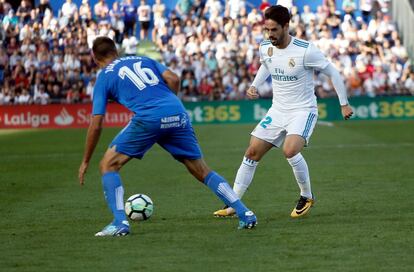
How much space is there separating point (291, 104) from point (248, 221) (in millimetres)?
1742

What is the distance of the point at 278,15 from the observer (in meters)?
10.4

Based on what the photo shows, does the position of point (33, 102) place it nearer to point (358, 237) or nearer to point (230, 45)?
point (230, 45)

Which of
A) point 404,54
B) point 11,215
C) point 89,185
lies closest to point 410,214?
point 11,215

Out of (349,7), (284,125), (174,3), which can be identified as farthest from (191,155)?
(174,3)

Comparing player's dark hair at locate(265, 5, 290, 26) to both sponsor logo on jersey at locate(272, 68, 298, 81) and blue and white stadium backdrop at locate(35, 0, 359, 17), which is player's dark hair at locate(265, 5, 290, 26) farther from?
blue and white stadium backdrop at locate(35, 0, 359, 17)

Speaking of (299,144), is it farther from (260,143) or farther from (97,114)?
(97,114)

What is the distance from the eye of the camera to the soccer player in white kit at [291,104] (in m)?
10.8

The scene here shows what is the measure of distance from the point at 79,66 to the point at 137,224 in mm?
24705

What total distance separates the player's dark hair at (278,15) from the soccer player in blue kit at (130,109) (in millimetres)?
1410

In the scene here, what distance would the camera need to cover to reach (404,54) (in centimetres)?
3653

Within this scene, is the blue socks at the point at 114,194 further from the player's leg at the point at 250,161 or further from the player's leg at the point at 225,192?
the player's leg at the point at 250,161

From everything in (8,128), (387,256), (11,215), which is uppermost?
(387,256)

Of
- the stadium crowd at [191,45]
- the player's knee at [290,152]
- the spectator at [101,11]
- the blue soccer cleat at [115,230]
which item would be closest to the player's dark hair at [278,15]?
the player's knee at [290,152]

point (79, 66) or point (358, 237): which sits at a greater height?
point (358, 237)
